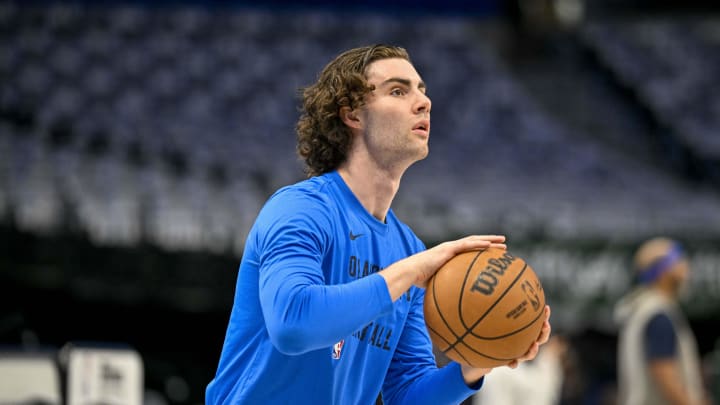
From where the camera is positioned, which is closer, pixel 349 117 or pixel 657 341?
pixel 349 117

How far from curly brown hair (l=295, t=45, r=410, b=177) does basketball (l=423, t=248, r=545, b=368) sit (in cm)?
58

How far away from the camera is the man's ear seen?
9.76 feet

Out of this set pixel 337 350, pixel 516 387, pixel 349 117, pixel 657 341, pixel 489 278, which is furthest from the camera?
pixel 516 387

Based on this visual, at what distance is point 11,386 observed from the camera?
5.56 m

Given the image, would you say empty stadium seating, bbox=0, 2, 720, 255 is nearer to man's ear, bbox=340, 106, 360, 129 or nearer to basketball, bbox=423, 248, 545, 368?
man's ear, bbox=340, 106, 360, 129

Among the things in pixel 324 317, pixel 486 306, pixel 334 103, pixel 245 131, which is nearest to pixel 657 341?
pixel 486 306

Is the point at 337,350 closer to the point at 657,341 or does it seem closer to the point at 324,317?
the point at 324,317

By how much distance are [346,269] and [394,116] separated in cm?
48

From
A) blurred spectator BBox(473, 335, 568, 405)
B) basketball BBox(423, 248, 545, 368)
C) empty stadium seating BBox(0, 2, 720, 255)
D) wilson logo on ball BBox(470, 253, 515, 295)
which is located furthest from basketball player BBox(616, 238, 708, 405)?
empty stadium seating BBox(0, 2, 720, 255)

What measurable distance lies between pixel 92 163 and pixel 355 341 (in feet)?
31.6

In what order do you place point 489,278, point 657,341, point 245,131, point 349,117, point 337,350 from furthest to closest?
point 245,131, point 657,341, point 349,117, point 337,350, point 489,278

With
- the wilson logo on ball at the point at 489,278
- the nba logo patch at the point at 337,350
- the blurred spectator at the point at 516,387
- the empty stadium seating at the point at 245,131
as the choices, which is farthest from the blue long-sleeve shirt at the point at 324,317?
the empty stadium seating at the point at 245,131

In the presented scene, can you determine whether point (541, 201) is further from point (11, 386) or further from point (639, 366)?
point (11, 386)

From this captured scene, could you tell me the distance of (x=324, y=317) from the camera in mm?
2381
